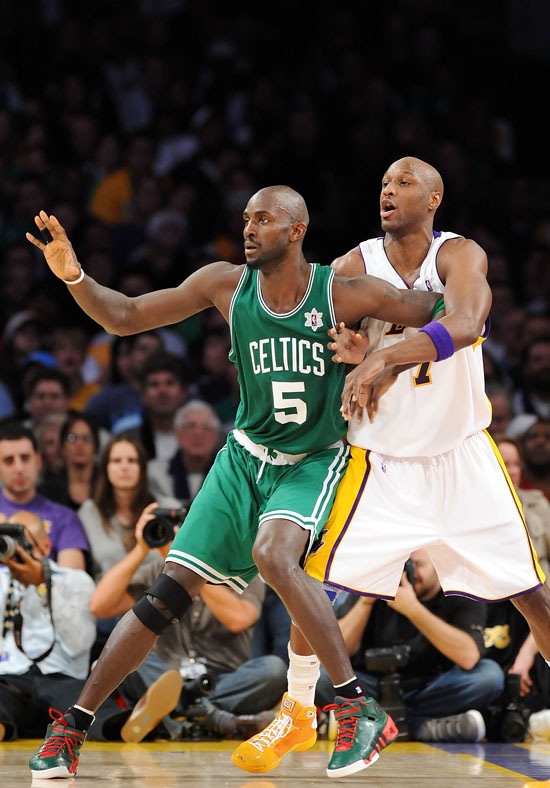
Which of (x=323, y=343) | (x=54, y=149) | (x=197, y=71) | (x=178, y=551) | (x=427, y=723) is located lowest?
(x=427, y=723)

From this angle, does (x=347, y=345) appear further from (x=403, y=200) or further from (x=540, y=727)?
(x=540, y=727)

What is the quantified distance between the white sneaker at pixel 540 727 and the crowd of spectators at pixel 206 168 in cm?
147

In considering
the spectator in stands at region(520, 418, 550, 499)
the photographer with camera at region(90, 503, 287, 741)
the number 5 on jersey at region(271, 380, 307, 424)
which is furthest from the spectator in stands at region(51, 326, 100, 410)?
the number 5 on jersey at region(271, 380, 307, 424)

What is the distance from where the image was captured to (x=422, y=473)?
445 centimetres

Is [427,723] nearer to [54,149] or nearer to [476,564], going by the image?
[476,564]

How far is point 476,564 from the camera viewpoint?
172 inches

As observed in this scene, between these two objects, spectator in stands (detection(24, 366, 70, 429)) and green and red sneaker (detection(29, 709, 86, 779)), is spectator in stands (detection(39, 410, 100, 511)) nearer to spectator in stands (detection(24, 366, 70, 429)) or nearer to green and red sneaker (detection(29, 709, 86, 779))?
spectator in stands (detection(24, 366, 70, 429))

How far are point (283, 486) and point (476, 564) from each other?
0.79 meters

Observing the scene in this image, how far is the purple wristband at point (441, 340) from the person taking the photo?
4062 millimetres

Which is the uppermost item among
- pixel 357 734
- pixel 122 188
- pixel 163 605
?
pixel 122 188

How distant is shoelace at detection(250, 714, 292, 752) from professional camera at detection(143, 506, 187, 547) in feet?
4.44

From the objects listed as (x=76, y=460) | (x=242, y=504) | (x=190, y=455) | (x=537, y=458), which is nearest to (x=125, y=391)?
(x=190, y=455)

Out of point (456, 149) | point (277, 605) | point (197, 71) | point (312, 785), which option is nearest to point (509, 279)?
point (456, 149)

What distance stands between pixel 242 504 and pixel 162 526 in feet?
4.09
